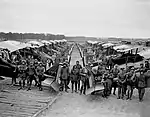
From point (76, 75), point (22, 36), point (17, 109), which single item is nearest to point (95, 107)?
point (76, 75)

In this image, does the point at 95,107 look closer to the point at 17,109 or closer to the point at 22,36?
the point at 17,109

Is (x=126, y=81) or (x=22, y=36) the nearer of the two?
(x=126, y=81)

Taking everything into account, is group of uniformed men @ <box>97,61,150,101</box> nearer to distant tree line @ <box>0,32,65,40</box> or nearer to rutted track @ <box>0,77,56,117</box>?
rutted track @ <box>0,77,56,117</box>

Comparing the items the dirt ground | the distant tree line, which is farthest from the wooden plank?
the distant tree line

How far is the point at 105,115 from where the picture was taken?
26.7 feet

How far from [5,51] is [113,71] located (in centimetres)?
728

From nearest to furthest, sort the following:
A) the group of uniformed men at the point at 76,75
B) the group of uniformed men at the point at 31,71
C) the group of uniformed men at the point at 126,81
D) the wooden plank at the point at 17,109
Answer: the wooden plank at the point at 17,109 → the group of uniformed men at the point at 126,81 → the group of uniformed men at the point at 76,75 → the group of uniformed men at the point at 31,71

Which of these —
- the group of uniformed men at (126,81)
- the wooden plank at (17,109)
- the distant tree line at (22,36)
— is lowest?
the wooden plank at (17,109)

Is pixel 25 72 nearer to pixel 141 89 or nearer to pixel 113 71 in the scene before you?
pixel 113 71

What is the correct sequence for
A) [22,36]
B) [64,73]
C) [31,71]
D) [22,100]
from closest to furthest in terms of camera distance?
A: [22,100]
[64,73]
[31,71]
[22,36]

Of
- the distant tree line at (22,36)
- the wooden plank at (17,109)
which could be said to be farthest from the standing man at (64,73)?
the distant tree line at (22,36)

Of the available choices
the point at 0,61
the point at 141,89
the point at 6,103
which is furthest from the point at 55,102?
the point at 0,61

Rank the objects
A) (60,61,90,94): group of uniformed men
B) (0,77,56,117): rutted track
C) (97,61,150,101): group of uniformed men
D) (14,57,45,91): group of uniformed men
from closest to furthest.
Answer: (0,77,56,117): rutted track
(97,61,150,101): group of uniformed men
(60,61,90,94): group of uniformed men
(14,57,45,91): group of uniformed men

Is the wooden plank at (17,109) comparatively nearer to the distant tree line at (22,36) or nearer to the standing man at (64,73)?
the standing man at (64,73)
